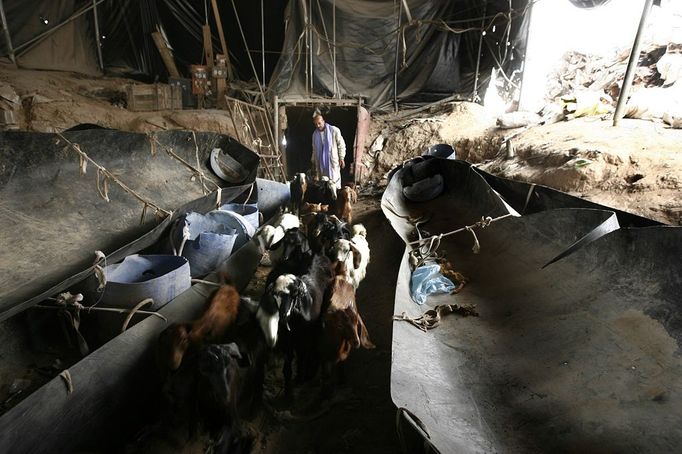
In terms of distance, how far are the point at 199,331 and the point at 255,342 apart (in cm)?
43

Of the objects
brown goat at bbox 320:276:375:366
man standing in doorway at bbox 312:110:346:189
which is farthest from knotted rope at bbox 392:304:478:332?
man standing in doorway at bbox 312:110:346:189

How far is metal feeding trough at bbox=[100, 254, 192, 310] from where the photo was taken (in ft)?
10.1

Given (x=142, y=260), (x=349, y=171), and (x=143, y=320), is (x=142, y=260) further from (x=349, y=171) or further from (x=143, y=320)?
(x=349, y=171)

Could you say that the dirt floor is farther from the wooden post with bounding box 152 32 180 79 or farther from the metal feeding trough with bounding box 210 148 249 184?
the wooden post with bounding box 152 32 180 79

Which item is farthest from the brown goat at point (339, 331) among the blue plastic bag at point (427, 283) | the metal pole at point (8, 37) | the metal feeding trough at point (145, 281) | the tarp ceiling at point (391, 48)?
the metal pole at point (8, 37)

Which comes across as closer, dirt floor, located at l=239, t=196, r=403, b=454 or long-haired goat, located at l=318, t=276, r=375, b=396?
dirt floor, located at l=239, t=196, r=403, b=454

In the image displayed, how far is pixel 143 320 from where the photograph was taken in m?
2.80

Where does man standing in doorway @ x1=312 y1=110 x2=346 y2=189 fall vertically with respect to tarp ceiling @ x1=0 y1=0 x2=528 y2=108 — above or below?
below

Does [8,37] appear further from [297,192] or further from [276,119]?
[297,192]

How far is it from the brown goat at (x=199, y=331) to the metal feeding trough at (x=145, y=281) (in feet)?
1.17

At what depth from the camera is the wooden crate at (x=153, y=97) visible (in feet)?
33.0

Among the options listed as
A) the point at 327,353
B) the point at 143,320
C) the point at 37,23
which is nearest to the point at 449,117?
the point at 327,353

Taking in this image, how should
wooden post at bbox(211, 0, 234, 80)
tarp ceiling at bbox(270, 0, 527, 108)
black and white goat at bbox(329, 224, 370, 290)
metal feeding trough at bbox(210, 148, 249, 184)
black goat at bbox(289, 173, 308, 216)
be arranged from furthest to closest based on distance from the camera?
wooden post at bbox(211, 0, 234, 80), tarp ceiling at bbox(270, 0, 527, 108), metal feeding trough at bbox(210, 148, 249, 184), black goat at bbox(289, 173, 308, 216), black and white goat at bbox(329, 224, 370, 290)

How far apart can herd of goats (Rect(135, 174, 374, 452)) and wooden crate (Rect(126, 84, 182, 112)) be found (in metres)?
8.27
